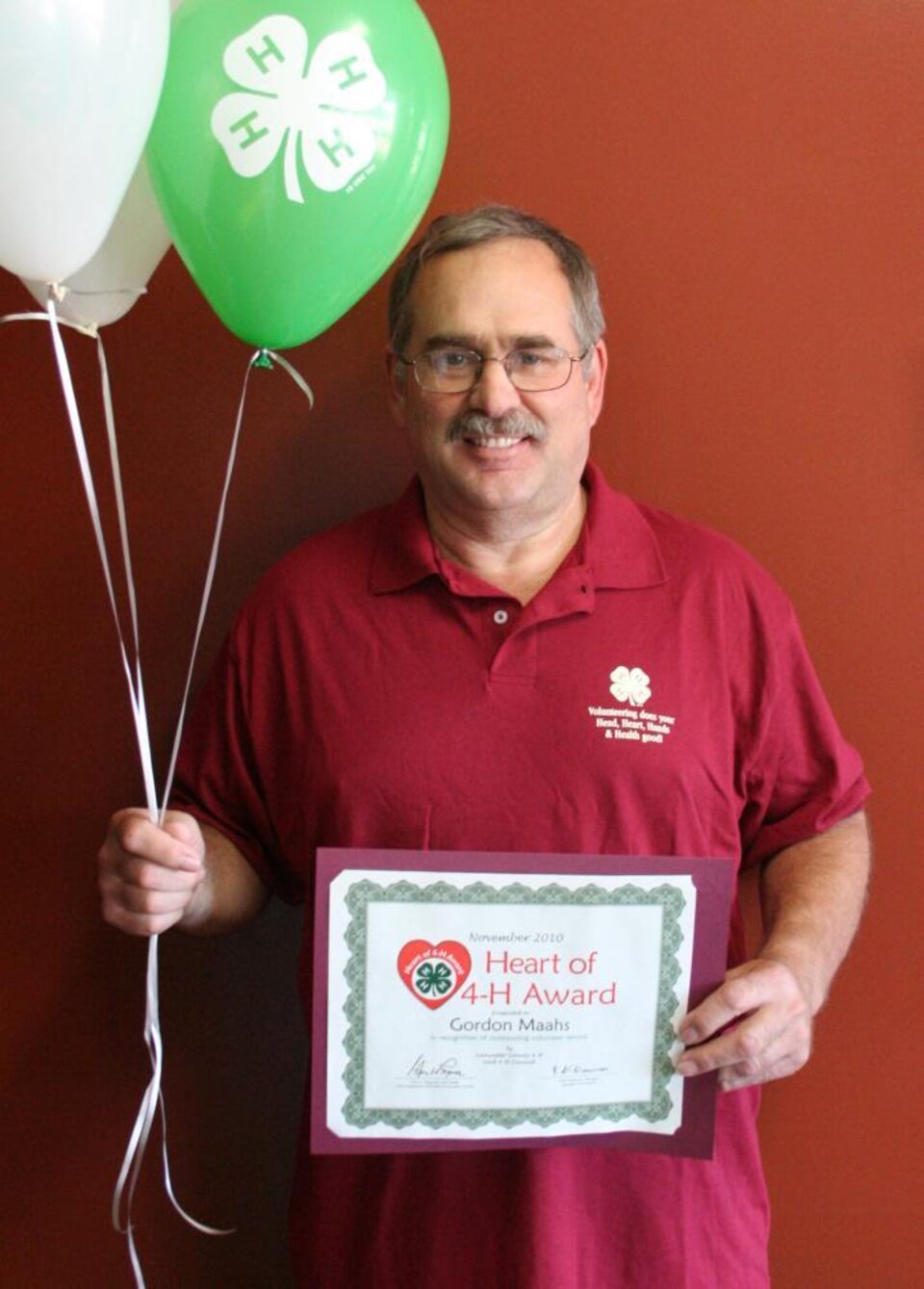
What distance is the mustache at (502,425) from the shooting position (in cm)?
119

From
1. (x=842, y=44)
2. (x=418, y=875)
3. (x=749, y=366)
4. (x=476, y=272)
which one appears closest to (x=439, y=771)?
(x=418, y=875)

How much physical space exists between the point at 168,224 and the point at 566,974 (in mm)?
768

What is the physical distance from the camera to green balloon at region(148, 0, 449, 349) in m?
0.98

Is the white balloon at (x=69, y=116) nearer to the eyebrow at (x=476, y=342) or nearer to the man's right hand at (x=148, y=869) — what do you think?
the eyebrow at (x=476, y=342)

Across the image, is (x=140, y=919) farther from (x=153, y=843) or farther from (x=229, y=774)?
(x=229, y=774)

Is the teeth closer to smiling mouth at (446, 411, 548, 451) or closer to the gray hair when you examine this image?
smiling mouth at (446, 411, 548, 451)

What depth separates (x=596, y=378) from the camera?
51.4 inches

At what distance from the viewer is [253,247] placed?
1030 mm

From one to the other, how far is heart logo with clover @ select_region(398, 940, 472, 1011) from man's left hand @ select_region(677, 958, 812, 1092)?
21 cm

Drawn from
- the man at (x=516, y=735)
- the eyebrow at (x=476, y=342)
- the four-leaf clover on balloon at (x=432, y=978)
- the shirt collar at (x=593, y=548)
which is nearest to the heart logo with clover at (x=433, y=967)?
the four-leaf clover on balloon at (x=432, y=978)

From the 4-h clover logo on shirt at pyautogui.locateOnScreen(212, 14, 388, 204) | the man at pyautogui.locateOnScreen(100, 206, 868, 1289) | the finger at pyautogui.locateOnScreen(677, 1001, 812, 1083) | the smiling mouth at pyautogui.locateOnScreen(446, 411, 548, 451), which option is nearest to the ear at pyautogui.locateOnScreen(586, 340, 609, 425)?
the man at pyautogui.locateOnScreen(100, 206, 868, 1289)

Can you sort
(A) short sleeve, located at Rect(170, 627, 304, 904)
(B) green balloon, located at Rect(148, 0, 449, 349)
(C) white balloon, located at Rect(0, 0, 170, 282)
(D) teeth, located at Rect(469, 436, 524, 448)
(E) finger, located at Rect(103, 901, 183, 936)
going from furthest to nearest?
(A) short sleeve, located at Rect(170, 627, 304, 904) → (D) teeth, located at Rect(469, 436, 524, 448) → (E) finger, located at Rect(103, 901, 183, 936) → (B) green balloon, located at Rect(148, 0, 449, 349) → (C) white balloon, located at Rect(0, 0, 170, 282)

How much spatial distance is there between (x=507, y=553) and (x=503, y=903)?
412 mm

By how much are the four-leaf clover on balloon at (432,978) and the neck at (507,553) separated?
412mm
